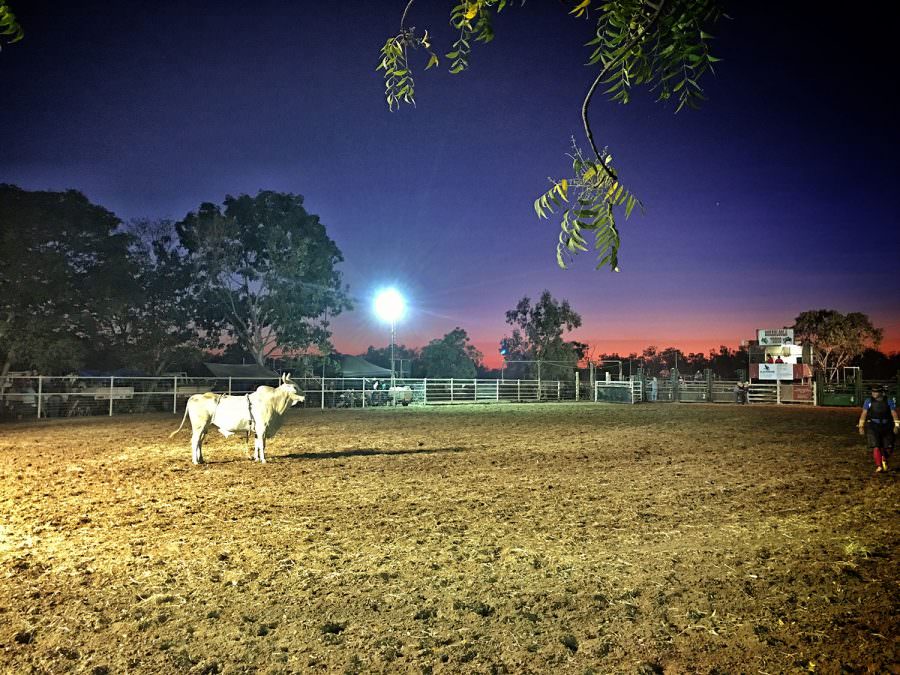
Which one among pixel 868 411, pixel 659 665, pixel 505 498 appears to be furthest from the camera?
pixel 868 411

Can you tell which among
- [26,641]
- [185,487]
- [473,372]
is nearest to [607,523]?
[26,641]

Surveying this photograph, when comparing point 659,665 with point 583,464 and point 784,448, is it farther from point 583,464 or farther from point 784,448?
point 784,448

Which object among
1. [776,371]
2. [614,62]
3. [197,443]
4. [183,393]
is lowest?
[197,443]

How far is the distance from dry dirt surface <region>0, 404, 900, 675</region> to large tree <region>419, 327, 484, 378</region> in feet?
163

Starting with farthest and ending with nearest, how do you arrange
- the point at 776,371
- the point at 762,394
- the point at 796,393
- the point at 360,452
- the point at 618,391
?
the point at 618,391 < the point at 762,394 < the point at 776,371 < the point at 796,393 < the point at 360,452

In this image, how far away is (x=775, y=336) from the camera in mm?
35656

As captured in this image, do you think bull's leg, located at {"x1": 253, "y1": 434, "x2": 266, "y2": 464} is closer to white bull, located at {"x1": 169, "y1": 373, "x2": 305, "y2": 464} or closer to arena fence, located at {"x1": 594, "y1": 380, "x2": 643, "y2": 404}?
white bull, located at {"x1": 169, "y1": 373, "x2": 305, "y2": 464}

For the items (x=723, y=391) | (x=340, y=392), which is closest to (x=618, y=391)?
(x=723, y=391)

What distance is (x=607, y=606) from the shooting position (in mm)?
3914

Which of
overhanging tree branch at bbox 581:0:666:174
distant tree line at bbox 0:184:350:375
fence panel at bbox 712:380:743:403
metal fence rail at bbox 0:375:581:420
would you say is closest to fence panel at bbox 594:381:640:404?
metal fence rail at bbox 0:375:581:420

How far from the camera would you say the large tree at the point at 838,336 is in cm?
5050

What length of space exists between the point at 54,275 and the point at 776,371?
3960 centimetres

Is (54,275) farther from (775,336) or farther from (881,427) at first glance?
(775,336)

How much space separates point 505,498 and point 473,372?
53.2 m
